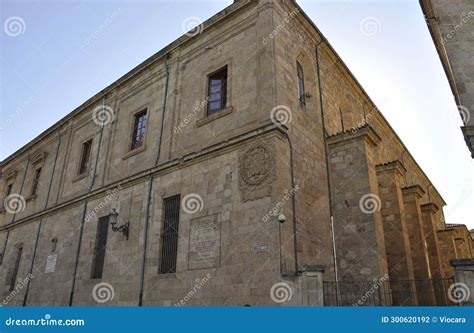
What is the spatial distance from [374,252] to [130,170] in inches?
309

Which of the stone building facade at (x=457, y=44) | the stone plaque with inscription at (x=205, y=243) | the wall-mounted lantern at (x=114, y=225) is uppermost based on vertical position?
the stone building facade at (x=457, y=44)

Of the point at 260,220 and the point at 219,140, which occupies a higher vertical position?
the point at 219,140

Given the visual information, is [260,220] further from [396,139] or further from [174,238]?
[396,139]

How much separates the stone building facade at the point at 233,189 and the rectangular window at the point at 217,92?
0.14ft

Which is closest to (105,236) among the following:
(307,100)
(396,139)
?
(307,100)

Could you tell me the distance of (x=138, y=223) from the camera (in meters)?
10.5

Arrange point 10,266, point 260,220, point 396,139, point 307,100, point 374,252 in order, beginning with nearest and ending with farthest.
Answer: point 260,220
point 374,252
point 307,100
point 10,266
point 396,139

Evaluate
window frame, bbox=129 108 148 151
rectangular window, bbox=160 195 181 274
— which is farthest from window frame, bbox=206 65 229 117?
window frame, bbox=129 108 148 151

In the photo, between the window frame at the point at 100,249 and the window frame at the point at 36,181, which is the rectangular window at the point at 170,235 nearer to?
the window frame at the point at 100,249

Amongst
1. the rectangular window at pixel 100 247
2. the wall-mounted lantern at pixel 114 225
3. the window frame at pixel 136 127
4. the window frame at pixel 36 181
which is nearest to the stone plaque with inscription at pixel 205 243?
the wall-mounted lantern at pixel 114 225

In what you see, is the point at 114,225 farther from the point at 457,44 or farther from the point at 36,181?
the point at 457,44

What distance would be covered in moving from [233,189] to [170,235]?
2359 mm

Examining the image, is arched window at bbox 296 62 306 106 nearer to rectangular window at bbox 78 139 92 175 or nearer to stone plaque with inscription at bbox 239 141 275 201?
stone plaque with inscription at bbox 239 141 275 201

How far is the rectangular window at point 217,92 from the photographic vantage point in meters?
10.3
